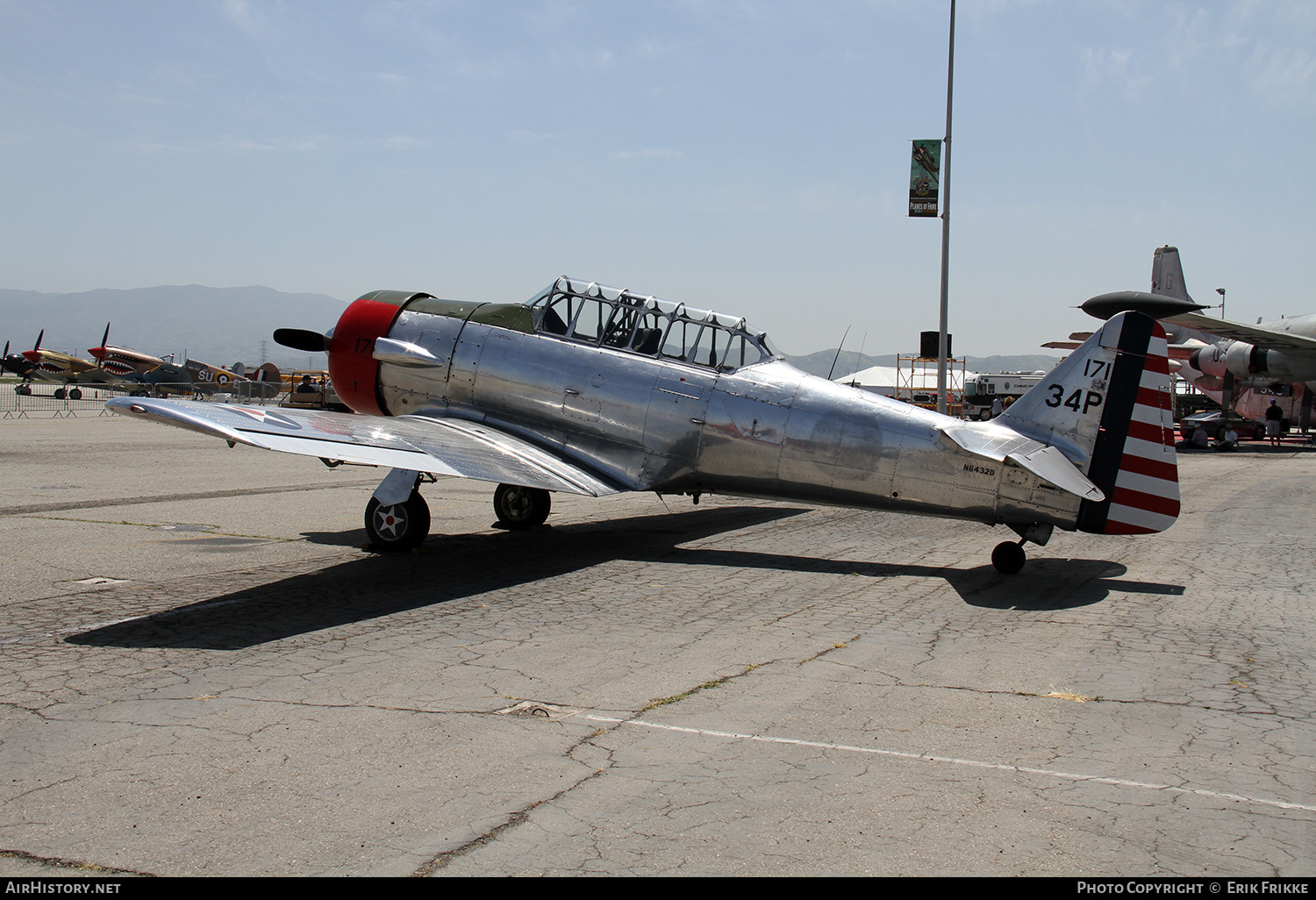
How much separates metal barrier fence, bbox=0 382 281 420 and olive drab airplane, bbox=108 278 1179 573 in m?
29.5

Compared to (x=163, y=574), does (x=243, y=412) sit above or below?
→ above

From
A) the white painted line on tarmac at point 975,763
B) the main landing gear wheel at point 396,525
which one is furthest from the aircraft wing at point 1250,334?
the white painted line on tarmac at point 975,763

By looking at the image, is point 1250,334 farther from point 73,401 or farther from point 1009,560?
point 73,401

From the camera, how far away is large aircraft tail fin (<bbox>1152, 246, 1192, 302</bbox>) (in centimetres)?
4091

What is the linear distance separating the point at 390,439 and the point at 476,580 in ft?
5.91

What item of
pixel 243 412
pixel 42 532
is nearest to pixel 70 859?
pixel 243 412

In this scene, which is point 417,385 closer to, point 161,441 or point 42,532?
point 42,532

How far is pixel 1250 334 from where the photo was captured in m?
32.2

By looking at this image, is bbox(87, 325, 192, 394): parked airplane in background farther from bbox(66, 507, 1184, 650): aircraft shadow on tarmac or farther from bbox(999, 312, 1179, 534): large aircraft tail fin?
bbox(999, 312, 1179, 534): large aircraft tail fin

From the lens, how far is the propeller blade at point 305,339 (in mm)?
12758

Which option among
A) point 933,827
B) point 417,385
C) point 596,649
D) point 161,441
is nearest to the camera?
point 933,827

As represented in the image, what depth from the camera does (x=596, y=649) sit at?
6223mm

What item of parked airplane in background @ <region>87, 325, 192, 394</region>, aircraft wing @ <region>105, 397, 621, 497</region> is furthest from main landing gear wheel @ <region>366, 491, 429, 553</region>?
parked airplane in background @ <region>87, 325, 192, 394</region>

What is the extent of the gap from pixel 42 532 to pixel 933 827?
34.3 feet
